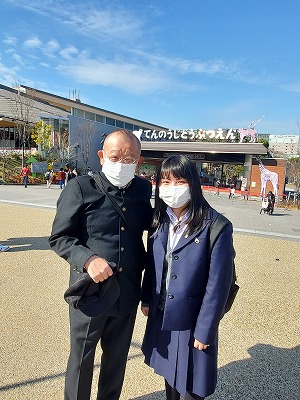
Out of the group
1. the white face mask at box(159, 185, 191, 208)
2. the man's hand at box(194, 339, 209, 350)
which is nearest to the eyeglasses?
the white face mask at box(159, 185, 191, 208)

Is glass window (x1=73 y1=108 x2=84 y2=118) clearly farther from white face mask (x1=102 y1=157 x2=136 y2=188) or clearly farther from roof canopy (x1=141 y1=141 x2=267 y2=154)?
white face mask (x1=102 y1=157 x2=136 y2=188)

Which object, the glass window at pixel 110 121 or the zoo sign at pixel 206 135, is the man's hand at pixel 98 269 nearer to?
the zoo sign at pixel 206 135

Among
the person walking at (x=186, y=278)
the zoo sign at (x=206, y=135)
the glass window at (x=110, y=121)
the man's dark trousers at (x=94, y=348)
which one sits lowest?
the man's dark trousers at (x=94, y=348)

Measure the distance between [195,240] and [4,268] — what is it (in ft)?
14.2

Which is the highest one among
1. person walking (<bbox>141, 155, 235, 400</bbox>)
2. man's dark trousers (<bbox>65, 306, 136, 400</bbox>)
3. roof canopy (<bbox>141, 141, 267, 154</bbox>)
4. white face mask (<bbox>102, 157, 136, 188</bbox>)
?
roof canopy (<bbox>141, 141, 267, 154</bbox>)

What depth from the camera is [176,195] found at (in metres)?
1.77

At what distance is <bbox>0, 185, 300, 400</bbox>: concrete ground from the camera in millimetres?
2424

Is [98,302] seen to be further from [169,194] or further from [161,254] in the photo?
[169,194]

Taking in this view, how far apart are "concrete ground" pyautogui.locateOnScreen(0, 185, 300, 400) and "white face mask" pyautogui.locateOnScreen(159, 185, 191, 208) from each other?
5.58ft

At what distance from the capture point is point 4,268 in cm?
488

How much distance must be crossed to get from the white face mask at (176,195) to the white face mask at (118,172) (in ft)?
0.76

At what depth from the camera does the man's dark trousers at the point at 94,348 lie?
5.96ft

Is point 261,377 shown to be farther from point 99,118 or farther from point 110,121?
point 110,121

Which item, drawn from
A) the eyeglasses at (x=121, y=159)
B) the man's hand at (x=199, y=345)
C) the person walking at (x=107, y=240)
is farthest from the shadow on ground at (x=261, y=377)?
the eyeglasses at (x=121, y=159)
